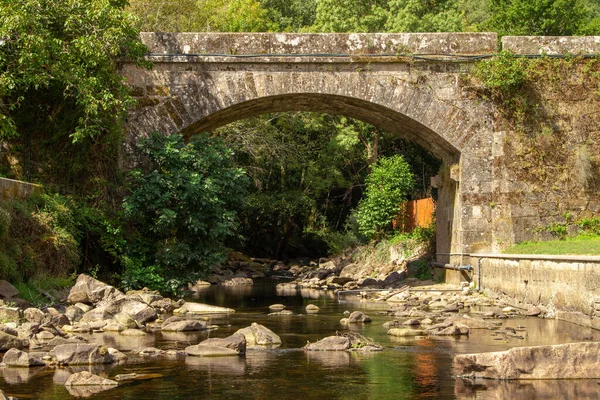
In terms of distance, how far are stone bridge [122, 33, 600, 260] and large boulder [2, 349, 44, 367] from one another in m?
8.68

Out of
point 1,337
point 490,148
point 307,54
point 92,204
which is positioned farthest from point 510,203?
point 1,337

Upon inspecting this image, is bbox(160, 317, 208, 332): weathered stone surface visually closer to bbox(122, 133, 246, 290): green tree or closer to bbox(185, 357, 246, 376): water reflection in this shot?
bbox(185, 357, 246, 376): water reflection

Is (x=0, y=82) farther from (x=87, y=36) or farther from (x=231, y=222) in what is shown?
(x=231, y=222)

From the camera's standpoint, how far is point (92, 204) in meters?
16.6

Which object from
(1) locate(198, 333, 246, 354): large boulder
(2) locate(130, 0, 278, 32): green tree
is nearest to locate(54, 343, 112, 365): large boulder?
(1) locate(198, 333, 246, 354): large boulder

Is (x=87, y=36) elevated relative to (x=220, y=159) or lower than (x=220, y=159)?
elevated

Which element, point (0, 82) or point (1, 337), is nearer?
point (1, 337)

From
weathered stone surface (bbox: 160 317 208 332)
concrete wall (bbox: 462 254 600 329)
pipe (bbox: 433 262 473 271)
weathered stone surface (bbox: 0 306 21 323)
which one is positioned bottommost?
weathered stone surface (bbox: 160 317 208 332)

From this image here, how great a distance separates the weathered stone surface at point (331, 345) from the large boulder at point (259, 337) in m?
0.56

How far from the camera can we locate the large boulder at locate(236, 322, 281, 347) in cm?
1048

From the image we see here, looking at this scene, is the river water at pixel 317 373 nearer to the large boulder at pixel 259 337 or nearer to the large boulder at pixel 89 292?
the large boulder at pixel 259 337

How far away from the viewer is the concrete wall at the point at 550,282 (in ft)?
37.7

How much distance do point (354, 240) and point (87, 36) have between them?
14216 millimetres

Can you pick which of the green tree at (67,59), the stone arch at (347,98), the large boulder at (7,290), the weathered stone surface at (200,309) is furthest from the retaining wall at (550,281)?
the large boulder at (7,290)
